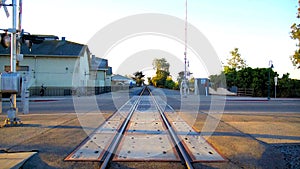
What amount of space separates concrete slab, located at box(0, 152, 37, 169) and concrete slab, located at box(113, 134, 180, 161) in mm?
1653

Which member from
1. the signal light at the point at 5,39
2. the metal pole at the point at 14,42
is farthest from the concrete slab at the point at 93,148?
the signal light at the point at 5,39

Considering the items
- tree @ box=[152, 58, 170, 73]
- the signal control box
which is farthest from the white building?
the signal control box

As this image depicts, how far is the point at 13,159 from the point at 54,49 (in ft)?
103

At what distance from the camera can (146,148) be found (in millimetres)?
5668

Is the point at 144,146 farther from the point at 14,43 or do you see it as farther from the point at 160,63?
the point at 160,63

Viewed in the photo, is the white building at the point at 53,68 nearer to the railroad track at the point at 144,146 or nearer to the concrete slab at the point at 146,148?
the railroad track at the point at 144,146

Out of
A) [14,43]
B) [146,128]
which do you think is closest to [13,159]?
[146,128]

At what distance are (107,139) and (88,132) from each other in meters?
1.24

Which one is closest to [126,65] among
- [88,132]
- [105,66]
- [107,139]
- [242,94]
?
[88,132]

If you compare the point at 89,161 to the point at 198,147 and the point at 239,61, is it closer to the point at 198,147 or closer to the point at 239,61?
the point at 198,147

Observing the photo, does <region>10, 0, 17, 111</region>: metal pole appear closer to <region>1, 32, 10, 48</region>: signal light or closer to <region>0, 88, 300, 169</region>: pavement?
<region>1, 32, 10, 48</region>: signal light

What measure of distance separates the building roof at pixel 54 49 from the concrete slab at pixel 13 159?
28.4m

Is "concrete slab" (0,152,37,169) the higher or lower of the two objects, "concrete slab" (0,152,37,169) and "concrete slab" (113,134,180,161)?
the higher

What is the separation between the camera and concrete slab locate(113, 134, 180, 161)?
16.4ft
